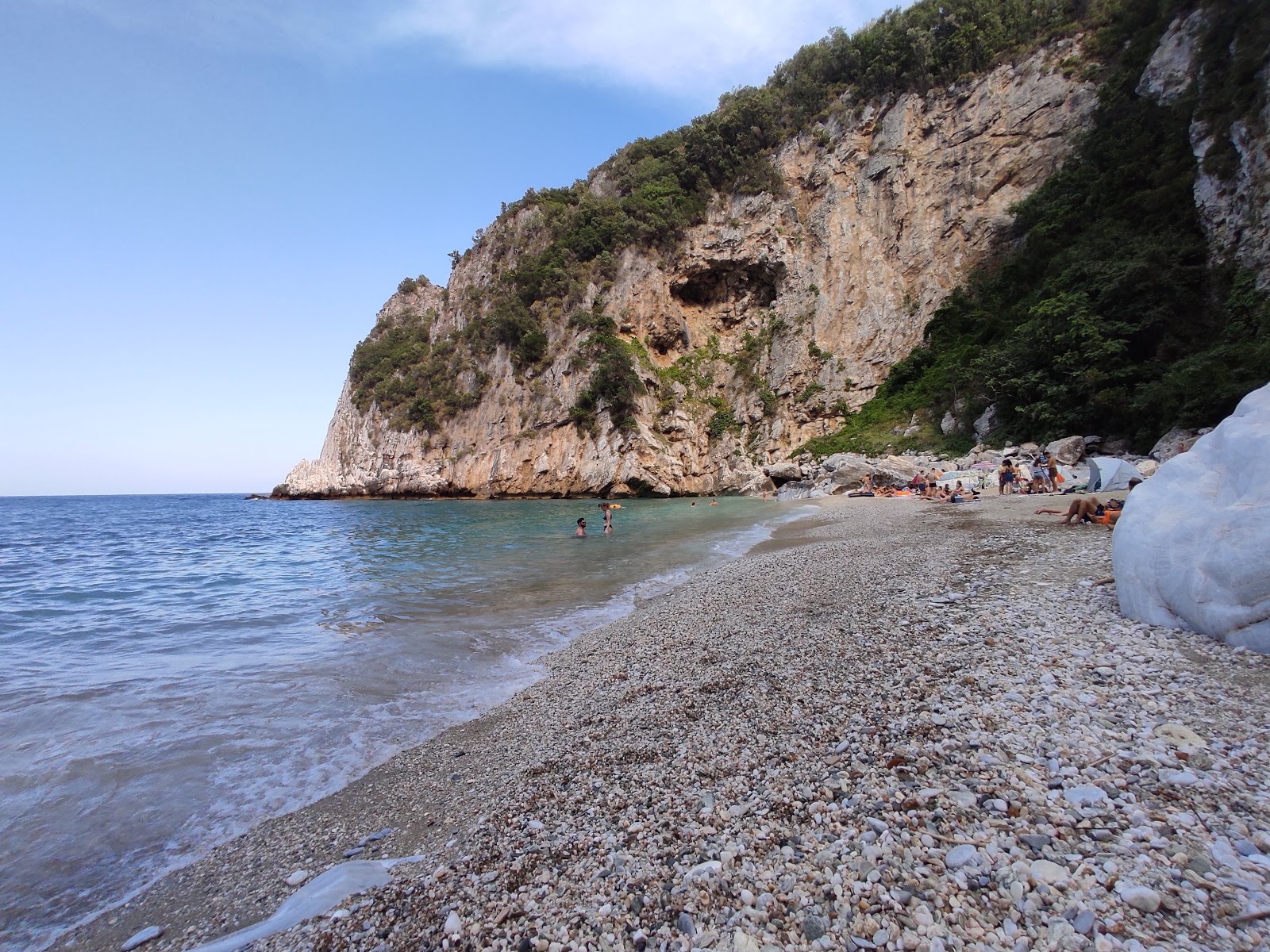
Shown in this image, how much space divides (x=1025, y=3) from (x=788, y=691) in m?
54.3

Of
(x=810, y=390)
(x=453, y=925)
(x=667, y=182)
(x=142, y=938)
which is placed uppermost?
(x=667, y=182)

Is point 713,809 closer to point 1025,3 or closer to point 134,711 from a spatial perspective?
point 134,711

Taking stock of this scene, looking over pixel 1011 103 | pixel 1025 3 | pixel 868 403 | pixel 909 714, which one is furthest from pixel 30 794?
pixel 1025 3

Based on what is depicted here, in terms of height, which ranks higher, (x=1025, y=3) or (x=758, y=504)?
(x=1025, y=3)

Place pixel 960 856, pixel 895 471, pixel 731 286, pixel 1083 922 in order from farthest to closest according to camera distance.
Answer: pixel 731 286 → pixel 895 471 → pixel 960 856 → pixel 1083 922

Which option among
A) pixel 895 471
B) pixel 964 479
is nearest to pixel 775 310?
pixel 895 471

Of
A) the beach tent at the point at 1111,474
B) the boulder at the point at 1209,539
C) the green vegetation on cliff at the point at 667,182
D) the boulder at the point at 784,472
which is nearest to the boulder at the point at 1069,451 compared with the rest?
the beach tent at the point at 1111,474

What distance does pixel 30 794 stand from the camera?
4.01 meters

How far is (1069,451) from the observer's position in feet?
65.6

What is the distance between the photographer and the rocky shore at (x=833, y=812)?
1.93 meters

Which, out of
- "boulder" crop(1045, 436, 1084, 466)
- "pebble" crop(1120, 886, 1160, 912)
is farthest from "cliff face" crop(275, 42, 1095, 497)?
"pebble" crop(1120, 886, 1160, 912)

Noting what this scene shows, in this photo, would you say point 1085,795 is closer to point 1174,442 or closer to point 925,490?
point 1174,442

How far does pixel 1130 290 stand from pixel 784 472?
67.8 ft

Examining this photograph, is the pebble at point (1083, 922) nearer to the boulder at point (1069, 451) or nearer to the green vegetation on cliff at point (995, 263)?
the green vegetation on cliff at point (995, 263)
